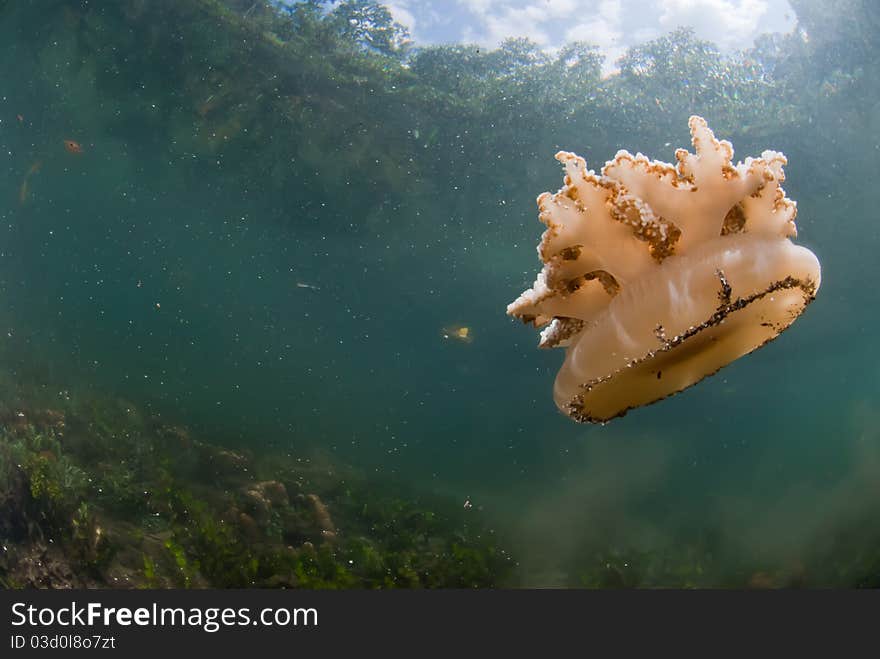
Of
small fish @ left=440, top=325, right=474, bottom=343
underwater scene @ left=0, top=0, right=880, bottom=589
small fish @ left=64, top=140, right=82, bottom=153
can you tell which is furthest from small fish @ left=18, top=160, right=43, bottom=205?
small fish @ left=440, top=325, right=474, bottom=343

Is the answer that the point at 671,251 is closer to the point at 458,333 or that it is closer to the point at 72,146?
the point at 72,146

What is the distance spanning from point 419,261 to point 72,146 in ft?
29.6

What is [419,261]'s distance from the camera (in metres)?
14.0

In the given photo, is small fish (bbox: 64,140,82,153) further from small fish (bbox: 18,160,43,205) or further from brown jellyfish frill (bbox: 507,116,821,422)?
brown jellyfish frill (bbox: 507,116,821,422)

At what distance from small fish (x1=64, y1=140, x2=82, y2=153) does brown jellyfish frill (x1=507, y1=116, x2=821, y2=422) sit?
14.8 metres

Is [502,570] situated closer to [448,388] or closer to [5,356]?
[5,356]

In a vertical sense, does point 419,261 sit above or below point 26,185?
below

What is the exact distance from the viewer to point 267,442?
1429 cm

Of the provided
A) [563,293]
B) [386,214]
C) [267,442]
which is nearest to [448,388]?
[267,442]

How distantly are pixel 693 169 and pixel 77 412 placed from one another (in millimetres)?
13294

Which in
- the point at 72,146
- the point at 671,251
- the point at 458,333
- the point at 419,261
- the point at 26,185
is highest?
the point at 26,185

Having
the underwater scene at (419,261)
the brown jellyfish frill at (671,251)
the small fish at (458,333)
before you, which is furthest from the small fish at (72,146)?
the brown jellyfish frill at (671,251)

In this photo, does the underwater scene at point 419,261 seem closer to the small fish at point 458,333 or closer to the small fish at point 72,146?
the small fish at point 72,146

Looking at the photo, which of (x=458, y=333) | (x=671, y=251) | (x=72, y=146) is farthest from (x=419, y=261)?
(x=671, y=251)
